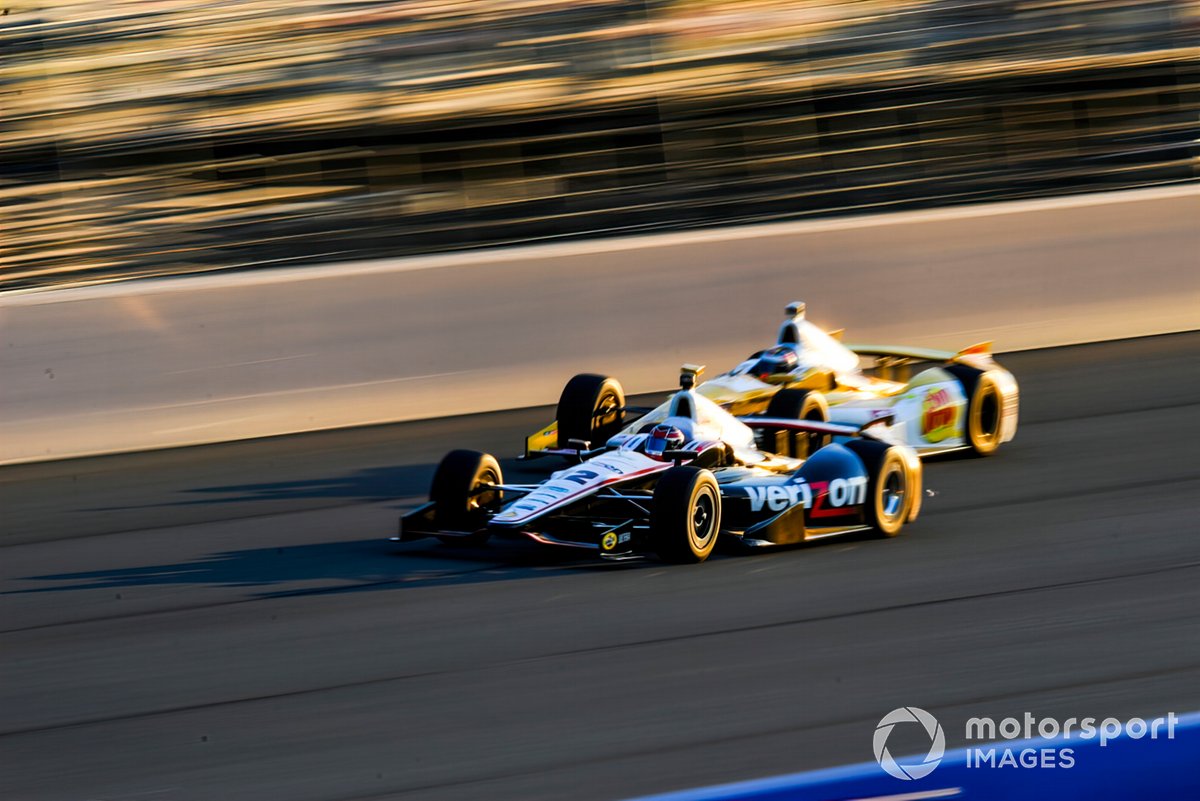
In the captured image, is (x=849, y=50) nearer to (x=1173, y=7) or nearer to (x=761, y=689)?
(x=1173, y=7)

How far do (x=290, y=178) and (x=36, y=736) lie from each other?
6.49 m

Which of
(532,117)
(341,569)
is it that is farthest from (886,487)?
(532,117)

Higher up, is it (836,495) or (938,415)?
(938,415)

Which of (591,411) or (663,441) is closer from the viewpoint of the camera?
(663,441)

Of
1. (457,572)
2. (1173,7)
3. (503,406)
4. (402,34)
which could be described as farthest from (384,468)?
(1173,7)

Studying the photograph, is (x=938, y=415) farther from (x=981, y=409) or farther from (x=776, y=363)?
(x=776, y=363)

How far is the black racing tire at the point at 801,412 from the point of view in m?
8.20

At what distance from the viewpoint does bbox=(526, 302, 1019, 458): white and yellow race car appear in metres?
8.83

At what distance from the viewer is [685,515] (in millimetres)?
6832

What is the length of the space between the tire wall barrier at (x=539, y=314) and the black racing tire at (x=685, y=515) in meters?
4.13

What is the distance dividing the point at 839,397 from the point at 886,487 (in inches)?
69.1

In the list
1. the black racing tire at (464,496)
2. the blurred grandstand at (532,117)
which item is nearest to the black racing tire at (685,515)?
the black racing tire at (464,496)

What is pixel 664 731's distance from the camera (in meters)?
5.15

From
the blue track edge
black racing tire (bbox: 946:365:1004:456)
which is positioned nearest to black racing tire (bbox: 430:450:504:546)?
black racing tire (bbox: 946:365:1004:456)
